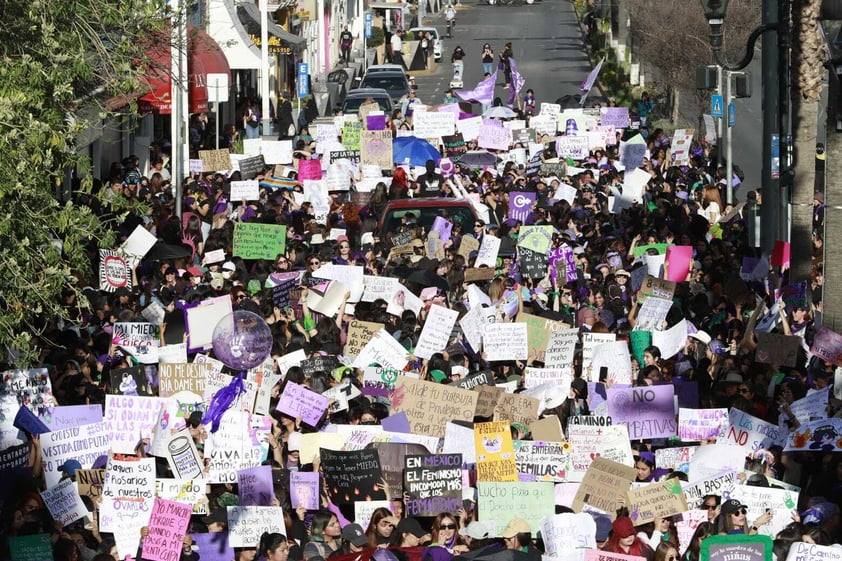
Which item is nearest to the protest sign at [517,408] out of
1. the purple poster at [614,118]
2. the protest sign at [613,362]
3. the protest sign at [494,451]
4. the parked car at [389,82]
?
the protest sign at [494,451]

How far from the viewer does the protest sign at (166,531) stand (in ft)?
37.0

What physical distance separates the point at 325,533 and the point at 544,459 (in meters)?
1.93

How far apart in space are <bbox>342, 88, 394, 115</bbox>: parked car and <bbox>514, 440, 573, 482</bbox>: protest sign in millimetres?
29337

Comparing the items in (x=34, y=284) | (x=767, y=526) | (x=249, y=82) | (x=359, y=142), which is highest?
(x=34, y=284)

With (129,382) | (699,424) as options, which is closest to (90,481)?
(129,382)

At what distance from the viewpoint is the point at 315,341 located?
53.2 feet

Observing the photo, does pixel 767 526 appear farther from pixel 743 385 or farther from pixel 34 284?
pixel 34 284

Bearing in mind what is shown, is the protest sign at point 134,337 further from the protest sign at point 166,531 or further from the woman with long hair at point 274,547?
the woman with long hair at point 274,547

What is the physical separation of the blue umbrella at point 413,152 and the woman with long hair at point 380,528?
18.0m

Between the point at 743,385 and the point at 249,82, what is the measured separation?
134ft

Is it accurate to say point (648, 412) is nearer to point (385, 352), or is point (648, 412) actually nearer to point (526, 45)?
point (385, 352)

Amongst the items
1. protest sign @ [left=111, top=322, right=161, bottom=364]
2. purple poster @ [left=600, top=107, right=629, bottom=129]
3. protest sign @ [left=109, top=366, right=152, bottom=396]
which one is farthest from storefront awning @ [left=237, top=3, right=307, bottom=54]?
protest sign @ [left=109, top=366, right=152, bottom=396]

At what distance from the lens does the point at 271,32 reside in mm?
49375

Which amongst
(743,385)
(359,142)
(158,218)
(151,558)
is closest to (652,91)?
(359,142)
